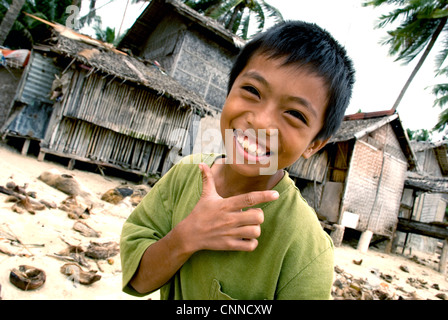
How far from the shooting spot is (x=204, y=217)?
859 millimetres

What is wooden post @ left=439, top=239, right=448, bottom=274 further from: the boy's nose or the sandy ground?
the boy's nose

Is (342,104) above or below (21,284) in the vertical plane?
above

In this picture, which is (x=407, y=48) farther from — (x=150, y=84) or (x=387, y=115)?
(x=150, y=84)

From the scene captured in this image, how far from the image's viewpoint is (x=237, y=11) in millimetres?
14664

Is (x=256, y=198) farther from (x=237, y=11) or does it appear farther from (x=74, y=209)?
(x=237, y=11)

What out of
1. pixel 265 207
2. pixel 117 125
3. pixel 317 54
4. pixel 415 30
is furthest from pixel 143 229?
pixel 415 30

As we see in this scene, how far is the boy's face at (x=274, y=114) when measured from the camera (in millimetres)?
918

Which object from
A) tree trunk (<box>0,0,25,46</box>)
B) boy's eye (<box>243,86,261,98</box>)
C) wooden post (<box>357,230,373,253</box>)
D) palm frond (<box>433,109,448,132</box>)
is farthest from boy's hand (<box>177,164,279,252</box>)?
palm frond (<box>433,109,448,132</box>)

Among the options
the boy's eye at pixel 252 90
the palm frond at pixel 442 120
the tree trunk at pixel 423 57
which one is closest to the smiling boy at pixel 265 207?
the boy's eye at pixel 252 90

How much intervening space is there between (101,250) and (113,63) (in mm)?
6441

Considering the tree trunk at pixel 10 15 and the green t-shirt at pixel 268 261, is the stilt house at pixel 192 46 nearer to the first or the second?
the tree trunk at pixel 10 15

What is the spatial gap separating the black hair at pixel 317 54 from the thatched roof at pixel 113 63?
7.40m
